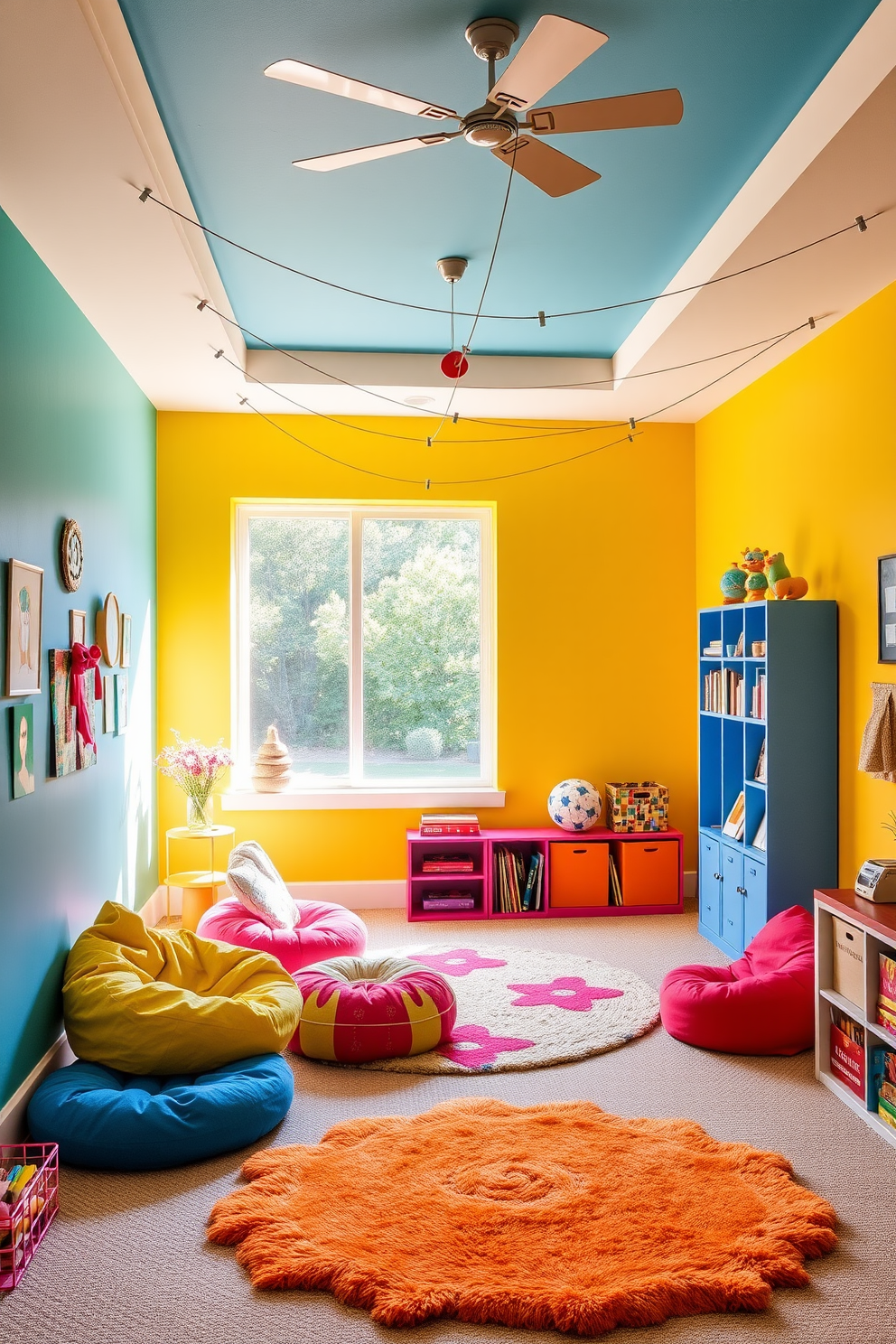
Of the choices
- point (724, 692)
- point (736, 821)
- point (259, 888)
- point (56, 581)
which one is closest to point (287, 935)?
point (259, 888)

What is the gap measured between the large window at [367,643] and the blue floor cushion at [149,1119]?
299cm

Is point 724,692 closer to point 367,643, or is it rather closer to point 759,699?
point 759,699

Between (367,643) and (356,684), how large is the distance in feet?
0.84

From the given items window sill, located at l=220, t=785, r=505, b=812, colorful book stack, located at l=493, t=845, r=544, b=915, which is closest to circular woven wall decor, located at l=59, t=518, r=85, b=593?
window sill, located at l=220, t=785, r=505, b=812

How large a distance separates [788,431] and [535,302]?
4.43 feet

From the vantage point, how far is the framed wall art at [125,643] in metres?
4.55

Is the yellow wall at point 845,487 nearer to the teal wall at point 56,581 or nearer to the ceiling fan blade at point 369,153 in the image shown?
the ceiling fan blade at point 369,153

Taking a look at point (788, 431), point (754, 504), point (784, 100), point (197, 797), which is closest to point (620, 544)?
point (754, 504)

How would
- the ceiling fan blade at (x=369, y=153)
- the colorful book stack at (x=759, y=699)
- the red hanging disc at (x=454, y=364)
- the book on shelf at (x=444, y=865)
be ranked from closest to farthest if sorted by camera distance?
1. the ceiling fan blade at (x=369, y=153)
2. the red hanging disc at (x=454, y=364)
3. the colorful book stack at (x=759, y=699)
4. the book on shelf at (x=444, y=865)

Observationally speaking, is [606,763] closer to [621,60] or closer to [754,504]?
[754,504]

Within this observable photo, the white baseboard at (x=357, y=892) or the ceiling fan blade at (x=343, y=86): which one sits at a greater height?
the ceiling fan blade at (x=343, y=86)

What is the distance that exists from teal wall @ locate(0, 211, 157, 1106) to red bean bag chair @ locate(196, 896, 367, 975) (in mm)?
507

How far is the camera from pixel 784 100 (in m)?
Result: 2.77

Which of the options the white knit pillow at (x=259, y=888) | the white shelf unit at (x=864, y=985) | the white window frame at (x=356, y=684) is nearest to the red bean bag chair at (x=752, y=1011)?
the white shelf unit at (x=864, y=985)
